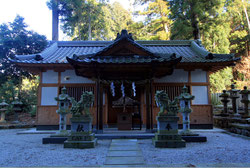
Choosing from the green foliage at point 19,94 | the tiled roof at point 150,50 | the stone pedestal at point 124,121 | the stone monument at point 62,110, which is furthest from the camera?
the green foliage at point 19,94

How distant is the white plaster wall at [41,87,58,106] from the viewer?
10.7 metres

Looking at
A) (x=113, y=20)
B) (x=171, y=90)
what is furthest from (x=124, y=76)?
(x=113, y=20)

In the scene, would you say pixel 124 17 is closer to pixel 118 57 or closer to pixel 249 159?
pixel 118 57

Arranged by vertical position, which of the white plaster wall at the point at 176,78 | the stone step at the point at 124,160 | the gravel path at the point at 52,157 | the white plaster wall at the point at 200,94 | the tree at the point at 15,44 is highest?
the tree at the point at 15,44

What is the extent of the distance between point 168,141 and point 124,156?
1.97 meters

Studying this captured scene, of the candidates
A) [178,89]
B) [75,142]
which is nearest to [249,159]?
[75,142]

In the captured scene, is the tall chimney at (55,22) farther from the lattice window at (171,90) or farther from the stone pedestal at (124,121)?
the stone pedestal at (124,121)

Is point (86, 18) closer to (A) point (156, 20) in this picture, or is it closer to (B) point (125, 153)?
(A) point (156, 20)

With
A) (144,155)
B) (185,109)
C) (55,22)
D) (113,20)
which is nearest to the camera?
(144,155)

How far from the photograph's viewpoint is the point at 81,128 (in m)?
6.52

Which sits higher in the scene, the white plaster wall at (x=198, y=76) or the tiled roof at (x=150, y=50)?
the tiled roof at (x=150, y=50)

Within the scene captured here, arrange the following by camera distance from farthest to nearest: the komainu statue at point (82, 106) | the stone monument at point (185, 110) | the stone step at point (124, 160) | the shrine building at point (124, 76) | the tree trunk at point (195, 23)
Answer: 1. the tree trunk at point (195, 23)
2. the shrine building at point (124, 76)
3. the stone monument at point (185, 110)
4. the komainu statue at point (82, 106)
5. the stone step at point (124, 160)

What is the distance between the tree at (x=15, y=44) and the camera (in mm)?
16234

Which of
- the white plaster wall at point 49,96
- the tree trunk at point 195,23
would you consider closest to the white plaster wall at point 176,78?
the white plaster wall at point 49,96
